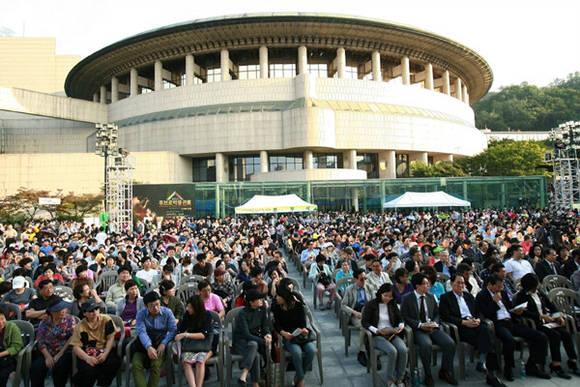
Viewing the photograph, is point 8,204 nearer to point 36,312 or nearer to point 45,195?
point 45,195

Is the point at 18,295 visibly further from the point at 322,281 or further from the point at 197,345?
the point at 322,281

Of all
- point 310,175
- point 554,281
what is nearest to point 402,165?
point 310,175

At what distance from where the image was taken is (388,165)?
1930 inches

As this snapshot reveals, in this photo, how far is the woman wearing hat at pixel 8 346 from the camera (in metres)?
4.76

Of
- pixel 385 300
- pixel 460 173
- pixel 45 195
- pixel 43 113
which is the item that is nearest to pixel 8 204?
pixel 45 195

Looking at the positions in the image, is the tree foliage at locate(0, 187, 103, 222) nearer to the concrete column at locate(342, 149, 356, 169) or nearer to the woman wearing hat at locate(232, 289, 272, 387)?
the concrete column at locate(342, 149, 356, 169)

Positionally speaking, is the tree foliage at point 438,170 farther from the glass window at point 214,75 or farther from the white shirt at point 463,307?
the white shirt at point 463,307

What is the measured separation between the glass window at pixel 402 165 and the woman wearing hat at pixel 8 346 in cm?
5140

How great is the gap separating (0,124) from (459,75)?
235 feet

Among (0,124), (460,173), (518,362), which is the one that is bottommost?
(518,362)

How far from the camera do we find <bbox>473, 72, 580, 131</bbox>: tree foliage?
8125 cm

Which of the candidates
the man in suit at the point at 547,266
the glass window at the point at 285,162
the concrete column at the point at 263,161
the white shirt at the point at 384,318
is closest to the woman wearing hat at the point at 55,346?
the white shirt at the point at 384,318

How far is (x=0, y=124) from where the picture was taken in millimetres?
56031

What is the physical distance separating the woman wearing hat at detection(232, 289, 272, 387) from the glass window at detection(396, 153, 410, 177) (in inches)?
1962
